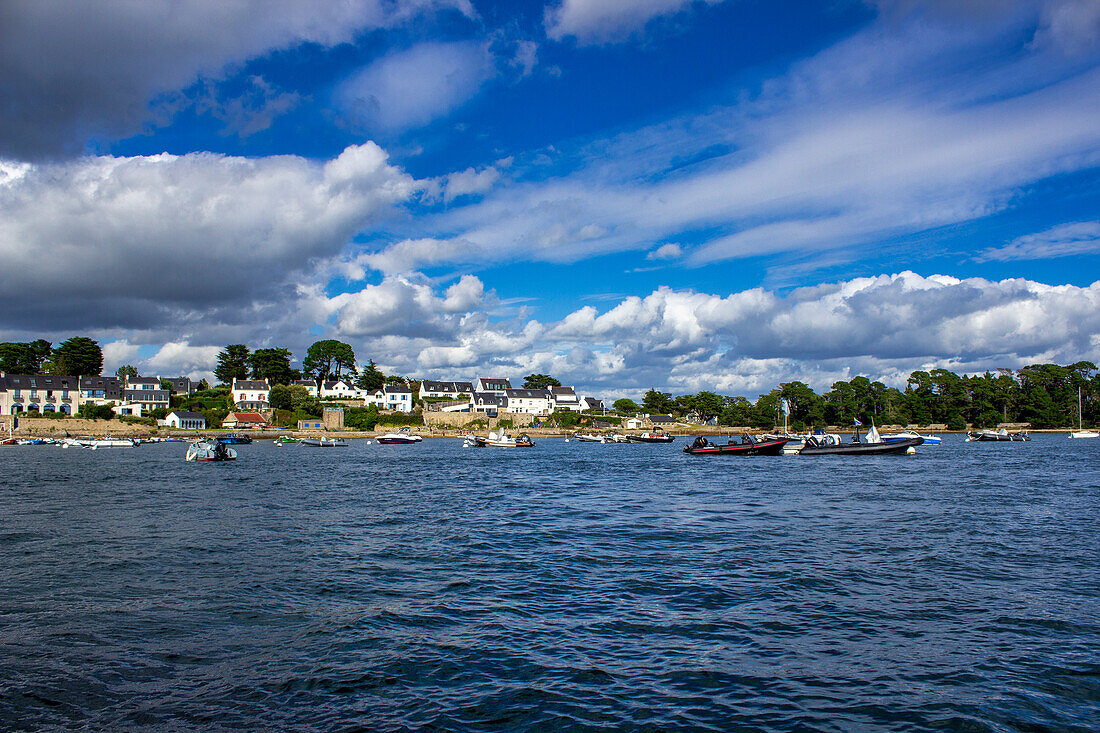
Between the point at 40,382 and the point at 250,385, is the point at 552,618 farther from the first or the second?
the point at 40,382

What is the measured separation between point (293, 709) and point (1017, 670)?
1058 cm

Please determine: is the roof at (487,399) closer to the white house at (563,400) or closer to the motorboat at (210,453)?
the white house at (563,400)

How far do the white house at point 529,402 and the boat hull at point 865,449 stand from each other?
100 m

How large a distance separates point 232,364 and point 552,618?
150915mm

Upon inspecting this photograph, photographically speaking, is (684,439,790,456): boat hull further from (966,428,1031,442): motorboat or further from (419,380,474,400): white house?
(419,380,474,400): white house

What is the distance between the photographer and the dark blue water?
28.3 feet

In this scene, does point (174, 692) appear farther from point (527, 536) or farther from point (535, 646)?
point (527, 536)

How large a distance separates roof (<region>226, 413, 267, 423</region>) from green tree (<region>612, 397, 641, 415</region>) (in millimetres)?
85608

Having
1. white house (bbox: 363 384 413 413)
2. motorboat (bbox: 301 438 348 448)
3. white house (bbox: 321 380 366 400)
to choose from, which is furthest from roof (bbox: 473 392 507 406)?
motorboat (bbox: 301 438 348 448)

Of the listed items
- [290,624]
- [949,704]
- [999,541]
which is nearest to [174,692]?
[290,624]

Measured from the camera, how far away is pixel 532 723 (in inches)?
321

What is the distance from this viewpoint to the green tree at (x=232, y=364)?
477ft

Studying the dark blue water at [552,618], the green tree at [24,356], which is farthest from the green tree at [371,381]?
the dark blue water at [552,618]

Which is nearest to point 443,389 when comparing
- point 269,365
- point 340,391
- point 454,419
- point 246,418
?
point 454,419
